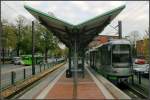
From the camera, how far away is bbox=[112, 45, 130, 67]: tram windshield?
29.3 metres

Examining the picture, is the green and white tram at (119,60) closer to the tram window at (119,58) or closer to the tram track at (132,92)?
the tram window at (119,58)

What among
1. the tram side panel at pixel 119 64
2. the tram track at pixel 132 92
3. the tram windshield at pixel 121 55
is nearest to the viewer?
the tram track at pixel 132 92

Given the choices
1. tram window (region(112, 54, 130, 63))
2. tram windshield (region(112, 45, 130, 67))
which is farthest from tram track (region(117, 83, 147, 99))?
tram window (region(112, 54, 130, 63))

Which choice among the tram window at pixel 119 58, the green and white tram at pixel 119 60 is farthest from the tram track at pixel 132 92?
the tram window at pixel 119 58

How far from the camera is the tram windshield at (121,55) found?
29.3 metres

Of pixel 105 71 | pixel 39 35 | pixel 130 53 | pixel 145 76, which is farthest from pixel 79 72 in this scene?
pixel 39 35

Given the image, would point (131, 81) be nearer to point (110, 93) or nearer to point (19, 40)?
point (110, 93)

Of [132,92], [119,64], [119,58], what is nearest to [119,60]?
[119,58]

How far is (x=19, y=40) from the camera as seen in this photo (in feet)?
325

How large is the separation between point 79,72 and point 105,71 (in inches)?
91.5

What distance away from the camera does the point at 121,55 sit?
29.5 meters

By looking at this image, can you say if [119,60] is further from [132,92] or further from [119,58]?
[132,92]

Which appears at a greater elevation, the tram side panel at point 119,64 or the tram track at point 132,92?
the tram side panel at point 119,64

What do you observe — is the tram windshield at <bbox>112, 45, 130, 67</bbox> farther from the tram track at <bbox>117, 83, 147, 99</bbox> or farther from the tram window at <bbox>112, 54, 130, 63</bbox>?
the tram track at <bbox>117, 83, 147, 99</bbox>
